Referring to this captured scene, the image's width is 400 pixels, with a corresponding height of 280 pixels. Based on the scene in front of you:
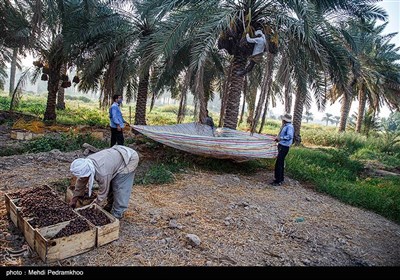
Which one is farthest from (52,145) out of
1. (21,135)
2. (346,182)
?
(346,182)

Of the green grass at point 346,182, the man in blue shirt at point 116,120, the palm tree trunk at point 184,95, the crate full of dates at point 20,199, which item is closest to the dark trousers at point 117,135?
the man in blue shirt at point 116,120

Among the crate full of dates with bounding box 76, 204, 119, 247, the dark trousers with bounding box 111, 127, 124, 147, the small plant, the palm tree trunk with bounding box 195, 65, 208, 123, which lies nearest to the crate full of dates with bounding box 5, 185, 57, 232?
the crate full of dates with bounding box 76, 204, 119, 247

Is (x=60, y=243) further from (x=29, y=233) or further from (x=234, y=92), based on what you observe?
(x=234, y=92)

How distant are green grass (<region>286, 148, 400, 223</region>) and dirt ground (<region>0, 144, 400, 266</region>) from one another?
1.19 ft

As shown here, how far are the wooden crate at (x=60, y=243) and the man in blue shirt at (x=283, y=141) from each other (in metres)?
4.09

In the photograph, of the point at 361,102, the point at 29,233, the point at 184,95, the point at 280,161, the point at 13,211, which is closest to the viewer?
the point at 29,233

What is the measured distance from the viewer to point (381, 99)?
15719 mm

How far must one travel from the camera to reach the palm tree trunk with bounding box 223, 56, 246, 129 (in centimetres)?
729

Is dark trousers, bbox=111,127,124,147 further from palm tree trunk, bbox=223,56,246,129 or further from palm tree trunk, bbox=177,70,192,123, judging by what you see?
palm tree trunk, bbox=223,56,246,129

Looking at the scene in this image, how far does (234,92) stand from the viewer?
7.36 meters

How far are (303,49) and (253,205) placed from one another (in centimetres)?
452

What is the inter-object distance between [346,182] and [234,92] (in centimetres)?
330
